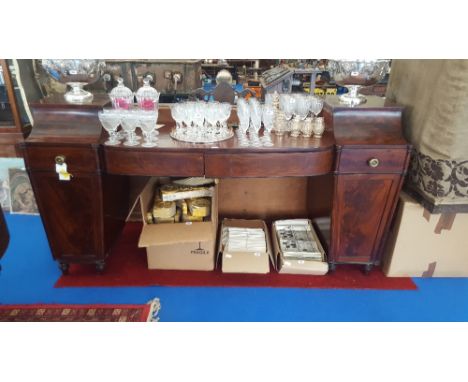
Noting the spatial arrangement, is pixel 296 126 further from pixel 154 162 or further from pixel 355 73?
pixel 154 162

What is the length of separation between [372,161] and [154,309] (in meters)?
1.33

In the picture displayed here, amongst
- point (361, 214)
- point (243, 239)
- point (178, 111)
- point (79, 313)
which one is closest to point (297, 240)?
point (243, 239)

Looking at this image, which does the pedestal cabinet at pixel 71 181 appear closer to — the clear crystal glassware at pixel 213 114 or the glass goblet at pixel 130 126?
the glass goblet at pixel 130 126

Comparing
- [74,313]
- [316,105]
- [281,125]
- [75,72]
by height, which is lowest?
[74,313]

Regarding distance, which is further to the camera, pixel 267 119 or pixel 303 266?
pixel 303 266

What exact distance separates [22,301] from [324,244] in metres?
1.73

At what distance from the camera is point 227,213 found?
2367 millimetres

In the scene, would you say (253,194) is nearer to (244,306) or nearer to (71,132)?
(244,306)

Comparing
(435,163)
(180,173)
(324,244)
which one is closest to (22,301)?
(180,173)

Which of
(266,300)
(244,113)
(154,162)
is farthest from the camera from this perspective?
(266,300)

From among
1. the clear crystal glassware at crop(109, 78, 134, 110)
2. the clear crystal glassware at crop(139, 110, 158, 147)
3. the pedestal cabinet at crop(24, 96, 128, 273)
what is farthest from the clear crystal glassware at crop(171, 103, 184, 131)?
the pedestal cabinet at crop(24, 96, 128, 273)

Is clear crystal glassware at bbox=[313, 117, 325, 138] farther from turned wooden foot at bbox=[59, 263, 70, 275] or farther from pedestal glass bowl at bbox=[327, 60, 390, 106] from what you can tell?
turned wooden foot at bbox=[59, 263, 70, 275]

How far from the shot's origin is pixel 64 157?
1.53 meters

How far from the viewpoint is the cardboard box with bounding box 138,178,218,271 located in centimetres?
182
